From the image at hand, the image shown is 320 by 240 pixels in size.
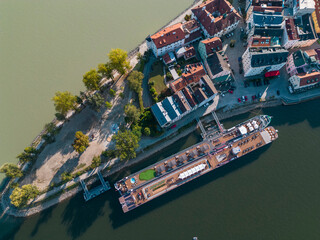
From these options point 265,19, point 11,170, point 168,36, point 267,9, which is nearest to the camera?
point 11,170

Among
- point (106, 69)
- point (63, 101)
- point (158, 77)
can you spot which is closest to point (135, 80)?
point (106, 69)

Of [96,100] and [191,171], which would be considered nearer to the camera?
[191,171]

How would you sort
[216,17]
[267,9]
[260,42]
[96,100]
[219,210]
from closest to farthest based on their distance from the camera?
[219,210]
[96,100]
[260,42]
[267,9]
[216,17]

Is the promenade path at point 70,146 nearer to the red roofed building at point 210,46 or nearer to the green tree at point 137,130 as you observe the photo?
the green tree at point 137,130

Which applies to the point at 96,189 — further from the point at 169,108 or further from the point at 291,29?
the point at 291,29

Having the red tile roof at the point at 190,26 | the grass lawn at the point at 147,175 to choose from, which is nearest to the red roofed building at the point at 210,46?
the red tile roof at the point at 190,26

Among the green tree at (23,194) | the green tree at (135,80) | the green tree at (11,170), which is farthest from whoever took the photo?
the green tree at (135,80)

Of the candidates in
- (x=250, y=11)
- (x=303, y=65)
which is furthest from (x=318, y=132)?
(x=250, y=11)

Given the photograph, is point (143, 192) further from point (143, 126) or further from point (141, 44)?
point (141, 44)
